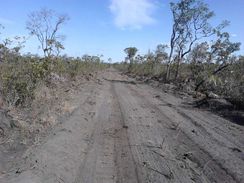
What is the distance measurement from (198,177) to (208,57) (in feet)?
72.5

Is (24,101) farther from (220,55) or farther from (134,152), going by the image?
(220,55)

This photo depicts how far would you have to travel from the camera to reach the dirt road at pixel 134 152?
6312 millimetres

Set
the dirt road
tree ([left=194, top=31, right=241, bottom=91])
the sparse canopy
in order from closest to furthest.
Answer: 1. the dirt road
2. tree ([left=194, top=31, right=241, bottom=91])
3. the sparse canopy

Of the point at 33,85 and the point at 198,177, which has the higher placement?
the point at 33,85

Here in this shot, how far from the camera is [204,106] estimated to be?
1728cm

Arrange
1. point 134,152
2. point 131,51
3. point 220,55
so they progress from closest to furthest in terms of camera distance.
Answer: point 134,152
point 220,55
point 131,51

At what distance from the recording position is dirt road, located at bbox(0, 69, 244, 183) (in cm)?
631

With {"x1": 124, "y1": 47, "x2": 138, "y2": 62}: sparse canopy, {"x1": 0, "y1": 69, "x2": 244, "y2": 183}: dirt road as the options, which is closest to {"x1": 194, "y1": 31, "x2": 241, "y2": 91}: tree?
{"x1": 0, "y1": 69, "x2": 244, "y2": 183}: dirt road

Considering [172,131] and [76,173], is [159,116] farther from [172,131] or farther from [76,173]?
[76,173]

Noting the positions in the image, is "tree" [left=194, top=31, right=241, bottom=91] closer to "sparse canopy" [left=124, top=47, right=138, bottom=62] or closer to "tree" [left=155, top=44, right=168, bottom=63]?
"tree" [left=155, top=44, right=168, bottom=63]

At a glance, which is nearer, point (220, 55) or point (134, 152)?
point (134, 152)

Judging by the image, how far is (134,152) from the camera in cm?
783

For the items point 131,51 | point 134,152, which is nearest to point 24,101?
point 134,152

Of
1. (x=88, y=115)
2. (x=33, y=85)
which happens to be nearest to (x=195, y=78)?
(x=88, y=115)
